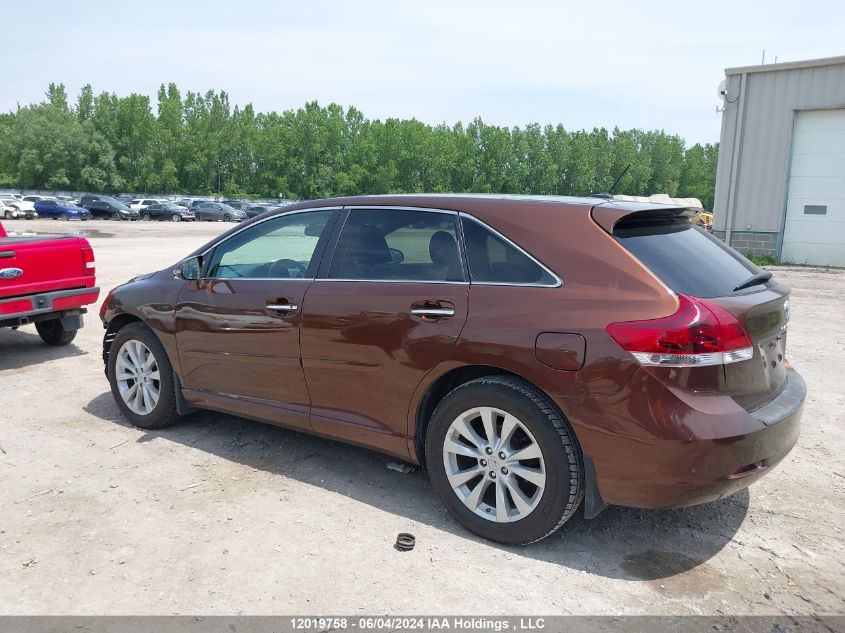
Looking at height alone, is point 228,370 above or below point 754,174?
below

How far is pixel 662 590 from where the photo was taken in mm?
3045

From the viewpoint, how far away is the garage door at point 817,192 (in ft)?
56.1

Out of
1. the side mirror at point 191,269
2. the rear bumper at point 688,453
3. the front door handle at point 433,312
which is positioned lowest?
the rear bumper at point 688,453

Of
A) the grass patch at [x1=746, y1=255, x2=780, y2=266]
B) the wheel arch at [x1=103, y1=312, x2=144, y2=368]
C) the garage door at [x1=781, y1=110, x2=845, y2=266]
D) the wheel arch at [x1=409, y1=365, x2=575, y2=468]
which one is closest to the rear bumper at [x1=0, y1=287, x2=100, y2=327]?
the wheel arch at [x1=103, y1=312, x2=144, y2=368]

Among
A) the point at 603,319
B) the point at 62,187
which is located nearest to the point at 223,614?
the point at 603,319

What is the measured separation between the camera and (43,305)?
682 cm

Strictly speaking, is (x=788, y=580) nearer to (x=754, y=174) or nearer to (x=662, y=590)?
(x=662, y=590)

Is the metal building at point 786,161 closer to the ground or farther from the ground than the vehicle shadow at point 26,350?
farther from the ground

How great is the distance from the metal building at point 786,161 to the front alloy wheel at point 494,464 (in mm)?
17160

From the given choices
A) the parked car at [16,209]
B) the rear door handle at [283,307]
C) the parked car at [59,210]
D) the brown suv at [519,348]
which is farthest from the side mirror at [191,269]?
the parked car at [59,210]

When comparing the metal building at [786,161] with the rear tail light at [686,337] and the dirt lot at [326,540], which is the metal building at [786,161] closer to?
the dirt lot at [326,540]

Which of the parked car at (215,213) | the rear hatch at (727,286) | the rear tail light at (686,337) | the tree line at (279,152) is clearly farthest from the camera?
the tree line at (279,152)

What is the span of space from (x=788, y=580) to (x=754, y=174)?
17265mm

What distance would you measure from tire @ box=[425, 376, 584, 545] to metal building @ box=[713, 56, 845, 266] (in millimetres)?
17169
